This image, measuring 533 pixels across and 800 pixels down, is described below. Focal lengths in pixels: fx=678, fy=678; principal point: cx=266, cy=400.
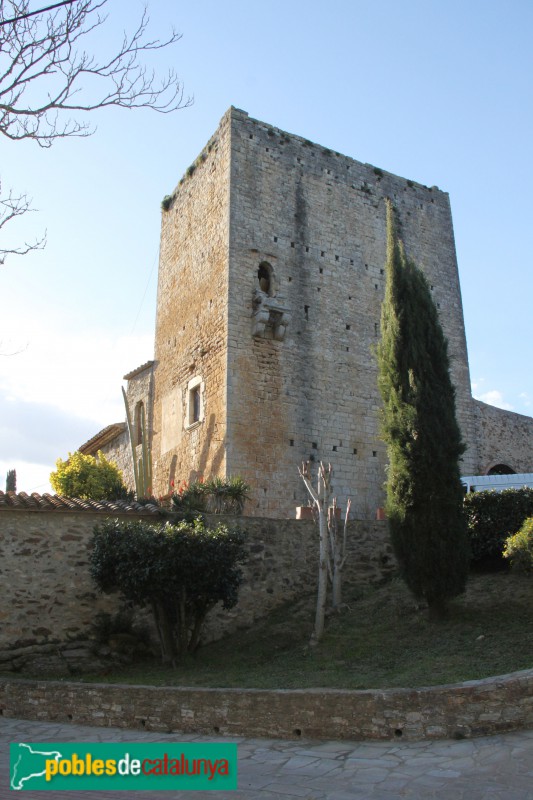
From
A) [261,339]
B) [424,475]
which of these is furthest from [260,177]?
Answer: [424,475]

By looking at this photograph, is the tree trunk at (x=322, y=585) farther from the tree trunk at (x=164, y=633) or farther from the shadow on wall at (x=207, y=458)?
the shadow on wall at (x=207, y=458)

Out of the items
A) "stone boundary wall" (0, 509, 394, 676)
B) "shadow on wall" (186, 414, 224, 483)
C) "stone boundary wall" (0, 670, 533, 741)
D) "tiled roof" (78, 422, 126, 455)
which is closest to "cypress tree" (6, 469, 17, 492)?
"tiled roof" (78, 422, 126, 455)

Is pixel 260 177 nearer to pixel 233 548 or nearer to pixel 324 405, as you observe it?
pixel 324 405

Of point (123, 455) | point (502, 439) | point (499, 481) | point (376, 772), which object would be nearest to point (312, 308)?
point (499, 481)

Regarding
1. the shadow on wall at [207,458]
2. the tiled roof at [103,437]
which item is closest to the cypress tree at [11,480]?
the tiled roof at [103,437]

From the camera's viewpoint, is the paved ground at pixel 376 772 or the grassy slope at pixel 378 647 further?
the grassy slope at pixel 378 647

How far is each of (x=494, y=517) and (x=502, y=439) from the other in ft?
34.6

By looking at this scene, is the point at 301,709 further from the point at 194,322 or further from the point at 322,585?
the point at 194,322

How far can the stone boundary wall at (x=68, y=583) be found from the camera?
11.2m

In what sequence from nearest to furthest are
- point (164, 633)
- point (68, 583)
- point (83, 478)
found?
1. point (164, 633)
2. point (68, 583)
3. point (83, 478)

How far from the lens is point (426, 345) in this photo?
1161 centimetres

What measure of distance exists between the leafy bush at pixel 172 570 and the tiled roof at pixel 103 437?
43.4ft

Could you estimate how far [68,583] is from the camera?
11.8 metres

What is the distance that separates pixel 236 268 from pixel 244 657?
10.6m
